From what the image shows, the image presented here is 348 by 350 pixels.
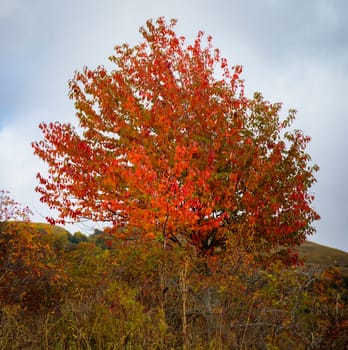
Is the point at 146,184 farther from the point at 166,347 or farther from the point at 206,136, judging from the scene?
the point at 166,347

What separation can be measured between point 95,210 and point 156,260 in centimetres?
610

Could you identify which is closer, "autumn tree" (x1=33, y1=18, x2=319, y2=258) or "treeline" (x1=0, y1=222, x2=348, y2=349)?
"treeline" (x1=0, y1=222, x2=348, y2=349)

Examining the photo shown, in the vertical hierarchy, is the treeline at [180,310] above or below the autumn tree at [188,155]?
below

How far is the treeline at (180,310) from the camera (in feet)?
21.1

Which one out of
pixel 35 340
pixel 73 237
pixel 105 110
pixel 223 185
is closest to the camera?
pixel 35 340

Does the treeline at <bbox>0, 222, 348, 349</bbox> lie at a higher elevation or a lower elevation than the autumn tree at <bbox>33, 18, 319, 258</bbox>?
lower

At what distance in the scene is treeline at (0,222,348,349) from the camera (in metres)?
6.43

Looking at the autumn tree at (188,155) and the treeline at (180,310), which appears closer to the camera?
the treeline at (180,310)

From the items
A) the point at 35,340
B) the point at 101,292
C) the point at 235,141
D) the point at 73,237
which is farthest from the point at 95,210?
the point at 73,237

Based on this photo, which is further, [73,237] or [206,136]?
[73,237]

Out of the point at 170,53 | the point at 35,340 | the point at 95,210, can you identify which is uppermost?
the point at 170,53

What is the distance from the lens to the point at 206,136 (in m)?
14.6

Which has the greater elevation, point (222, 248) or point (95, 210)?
point (95, 210)

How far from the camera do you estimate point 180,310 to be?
22.9ft
